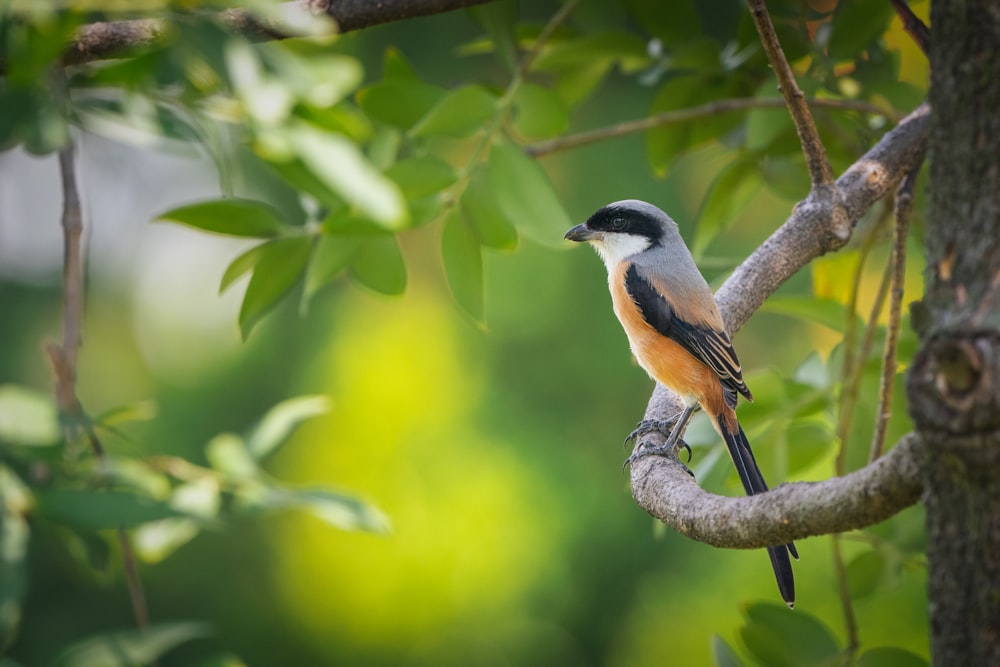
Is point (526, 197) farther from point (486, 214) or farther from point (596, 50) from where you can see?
point (596, 50)

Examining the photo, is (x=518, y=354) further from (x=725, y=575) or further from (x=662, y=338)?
(x=662, y=338)

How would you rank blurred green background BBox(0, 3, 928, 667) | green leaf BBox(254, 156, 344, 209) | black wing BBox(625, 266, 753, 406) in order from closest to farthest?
green leaf BBox(254, 156, 344, 209)
black wing BBox(625, 266, 753, 406)
blurred green background BBox(0, 3, 928, 667)

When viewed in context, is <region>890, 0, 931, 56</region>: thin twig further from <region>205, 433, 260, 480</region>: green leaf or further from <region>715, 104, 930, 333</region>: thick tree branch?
<region>205, 433, 260, 480</region>: green leaf

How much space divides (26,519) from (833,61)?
1.80 metres

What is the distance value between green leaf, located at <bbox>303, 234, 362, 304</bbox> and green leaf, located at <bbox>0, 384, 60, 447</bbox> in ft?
2.80

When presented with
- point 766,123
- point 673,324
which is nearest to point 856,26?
point 766,123

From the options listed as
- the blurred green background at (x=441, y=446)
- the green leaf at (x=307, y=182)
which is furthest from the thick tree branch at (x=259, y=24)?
the blurred green background at (x=441, y=446)

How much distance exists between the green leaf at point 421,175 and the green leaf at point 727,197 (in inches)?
26.7

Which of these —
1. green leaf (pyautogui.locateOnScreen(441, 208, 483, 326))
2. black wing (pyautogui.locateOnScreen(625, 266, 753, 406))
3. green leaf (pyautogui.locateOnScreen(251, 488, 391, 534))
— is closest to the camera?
green leaf (pyautogui.locateOnScreen(251, 488, 391, 534))

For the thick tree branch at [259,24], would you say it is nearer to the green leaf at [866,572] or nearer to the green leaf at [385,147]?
the green leaf at [385,147]

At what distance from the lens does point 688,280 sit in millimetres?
2531

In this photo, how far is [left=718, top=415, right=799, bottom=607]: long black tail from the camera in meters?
1.61

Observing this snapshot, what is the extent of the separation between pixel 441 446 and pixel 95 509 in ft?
12.1

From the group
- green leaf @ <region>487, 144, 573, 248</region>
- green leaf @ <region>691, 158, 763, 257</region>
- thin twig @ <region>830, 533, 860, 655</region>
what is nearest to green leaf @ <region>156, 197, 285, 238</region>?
green leaf @ <region>487, 144, 573, 248</region>
